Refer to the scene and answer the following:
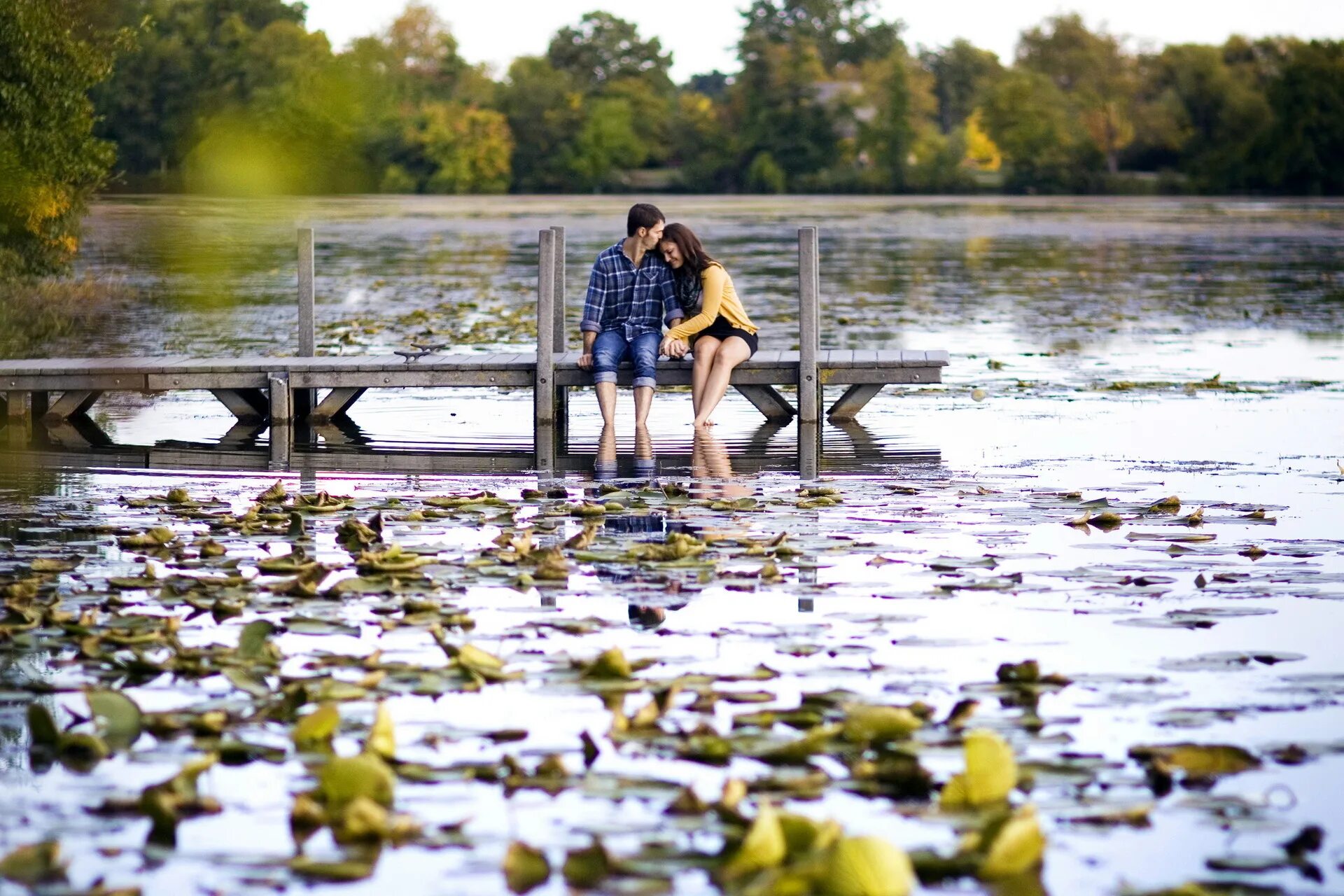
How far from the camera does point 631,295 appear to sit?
40.7ft

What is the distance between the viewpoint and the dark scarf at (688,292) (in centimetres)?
1244

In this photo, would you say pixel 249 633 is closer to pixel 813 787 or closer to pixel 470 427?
pixel 813 787

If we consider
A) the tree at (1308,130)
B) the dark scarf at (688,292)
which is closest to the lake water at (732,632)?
the dark scarf at (688,292)

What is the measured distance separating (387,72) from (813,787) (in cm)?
462

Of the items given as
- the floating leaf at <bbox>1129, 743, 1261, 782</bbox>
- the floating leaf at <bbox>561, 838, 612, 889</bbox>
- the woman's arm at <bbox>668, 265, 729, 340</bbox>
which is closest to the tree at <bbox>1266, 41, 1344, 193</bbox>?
the woman's arm at <bbox>668, 265, 729, 340</bbox>

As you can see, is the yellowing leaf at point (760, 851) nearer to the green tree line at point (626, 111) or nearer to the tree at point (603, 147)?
the green tree line at point (626, 111)

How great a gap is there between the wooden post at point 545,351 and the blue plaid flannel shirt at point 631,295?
28cm

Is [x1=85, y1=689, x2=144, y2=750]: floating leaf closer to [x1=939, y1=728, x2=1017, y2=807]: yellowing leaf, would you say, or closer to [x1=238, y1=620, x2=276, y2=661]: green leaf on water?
[x1=238, y1=620, x2=276, y2=661]: green leaf on water

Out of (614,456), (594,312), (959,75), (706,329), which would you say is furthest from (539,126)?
(614,456)

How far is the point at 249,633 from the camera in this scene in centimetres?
596

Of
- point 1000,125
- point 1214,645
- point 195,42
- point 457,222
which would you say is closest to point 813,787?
point 1214,645

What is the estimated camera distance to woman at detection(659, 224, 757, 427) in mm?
12141

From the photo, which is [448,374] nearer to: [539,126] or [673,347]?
[673,347]

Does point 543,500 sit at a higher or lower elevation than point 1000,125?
lower
